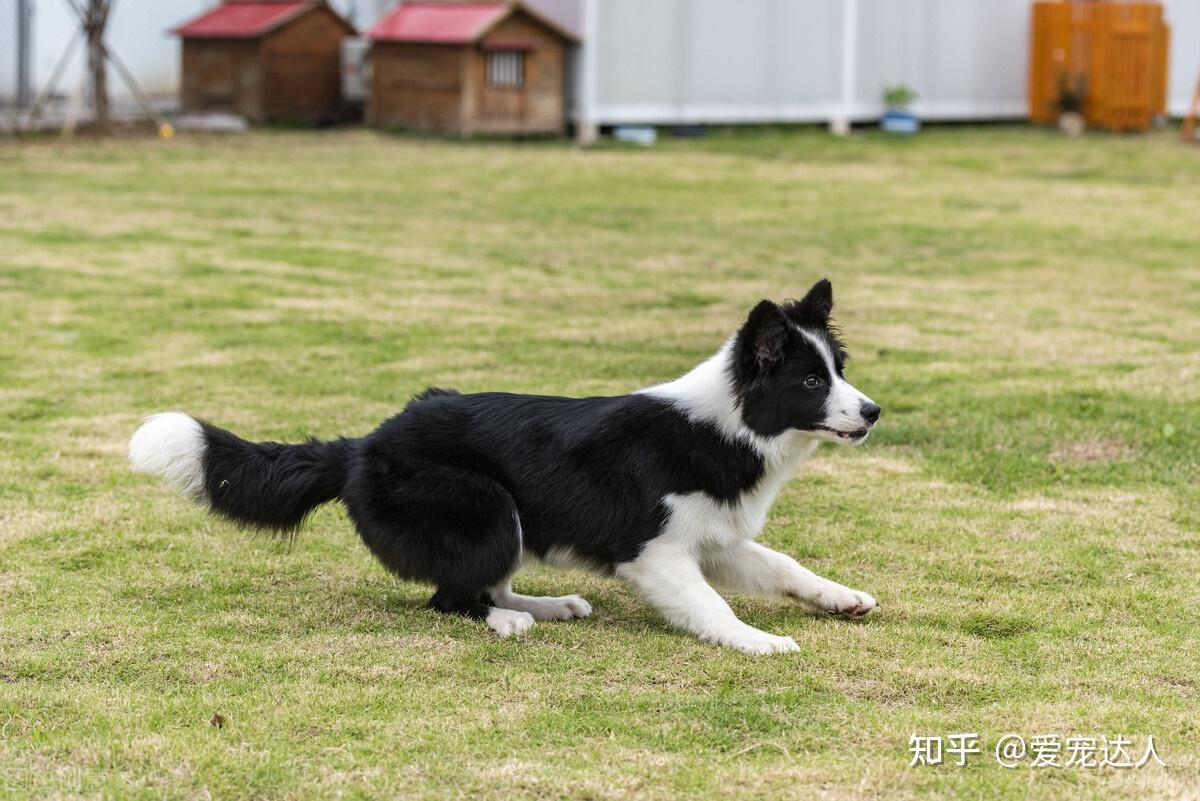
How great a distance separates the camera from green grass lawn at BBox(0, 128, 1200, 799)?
377cm

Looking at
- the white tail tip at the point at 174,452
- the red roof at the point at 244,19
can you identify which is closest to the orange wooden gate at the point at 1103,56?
the red roof at the point at 244,19

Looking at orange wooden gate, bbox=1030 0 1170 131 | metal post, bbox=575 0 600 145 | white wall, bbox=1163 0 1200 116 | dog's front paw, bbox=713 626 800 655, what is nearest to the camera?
dog's front paw, bbox=713 626 800 655

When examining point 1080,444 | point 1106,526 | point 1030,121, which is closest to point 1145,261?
point 1080,444

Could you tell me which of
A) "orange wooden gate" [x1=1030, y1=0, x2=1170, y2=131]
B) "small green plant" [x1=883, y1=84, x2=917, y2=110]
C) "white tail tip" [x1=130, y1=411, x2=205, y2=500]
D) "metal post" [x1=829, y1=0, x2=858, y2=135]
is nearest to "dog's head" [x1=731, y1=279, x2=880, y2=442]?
"white tail tip" [x1=130, y1=411, x2=205, y2=500]

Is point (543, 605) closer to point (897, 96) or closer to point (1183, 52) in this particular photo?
point (897, 96)

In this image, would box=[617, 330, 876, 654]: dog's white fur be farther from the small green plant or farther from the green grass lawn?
the small green plant

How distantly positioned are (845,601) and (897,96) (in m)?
20.2

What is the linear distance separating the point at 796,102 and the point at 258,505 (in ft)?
64.6

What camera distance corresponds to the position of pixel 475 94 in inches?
825

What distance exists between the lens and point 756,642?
452cm

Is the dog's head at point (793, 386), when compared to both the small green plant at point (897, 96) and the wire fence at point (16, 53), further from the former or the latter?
the small green plant at point (897, 96)

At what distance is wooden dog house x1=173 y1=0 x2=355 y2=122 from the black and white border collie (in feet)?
58.7

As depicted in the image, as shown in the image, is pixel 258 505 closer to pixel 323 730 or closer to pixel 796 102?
pixel 323 730

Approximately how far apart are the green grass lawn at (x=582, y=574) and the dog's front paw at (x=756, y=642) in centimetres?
5
